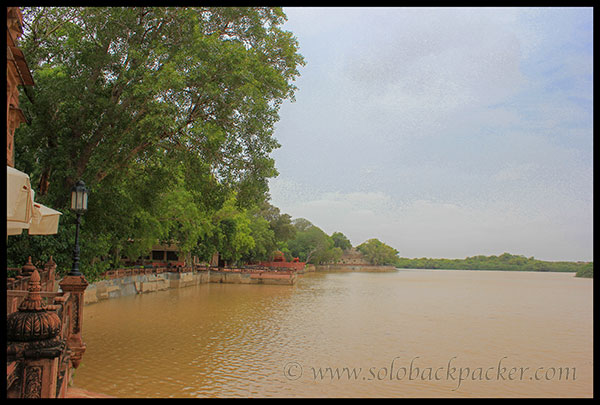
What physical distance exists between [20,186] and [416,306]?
26.4m

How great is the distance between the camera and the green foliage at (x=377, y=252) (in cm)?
12362

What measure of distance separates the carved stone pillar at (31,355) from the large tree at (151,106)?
7467mm

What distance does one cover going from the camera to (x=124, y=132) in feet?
39.6

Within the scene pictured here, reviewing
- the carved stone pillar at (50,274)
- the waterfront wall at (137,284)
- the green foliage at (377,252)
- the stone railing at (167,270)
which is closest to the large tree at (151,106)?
the carved stone pillar at (50,274)

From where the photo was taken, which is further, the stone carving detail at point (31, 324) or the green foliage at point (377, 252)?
the green foliage at point (377, 252)

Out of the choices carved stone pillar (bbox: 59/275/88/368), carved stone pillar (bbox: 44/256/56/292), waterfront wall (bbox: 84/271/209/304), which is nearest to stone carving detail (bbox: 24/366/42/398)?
carved stone pillar (bbox: 59/275/88/368)

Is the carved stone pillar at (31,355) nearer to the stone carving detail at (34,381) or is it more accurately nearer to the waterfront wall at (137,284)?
the stone carving detail at (34,381)

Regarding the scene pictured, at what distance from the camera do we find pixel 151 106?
11.0 meters

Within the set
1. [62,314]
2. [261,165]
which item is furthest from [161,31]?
[62,314]

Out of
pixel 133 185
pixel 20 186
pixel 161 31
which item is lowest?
pixel 20 186

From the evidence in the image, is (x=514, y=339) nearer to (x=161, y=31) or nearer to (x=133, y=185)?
(x=133, y=185)

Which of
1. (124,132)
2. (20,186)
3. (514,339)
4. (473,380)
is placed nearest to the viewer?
(20,186)

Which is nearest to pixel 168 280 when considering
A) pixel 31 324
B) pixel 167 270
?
pixel 167 270

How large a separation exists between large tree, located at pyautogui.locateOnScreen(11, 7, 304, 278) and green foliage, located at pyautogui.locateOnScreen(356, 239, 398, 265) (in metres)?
113
